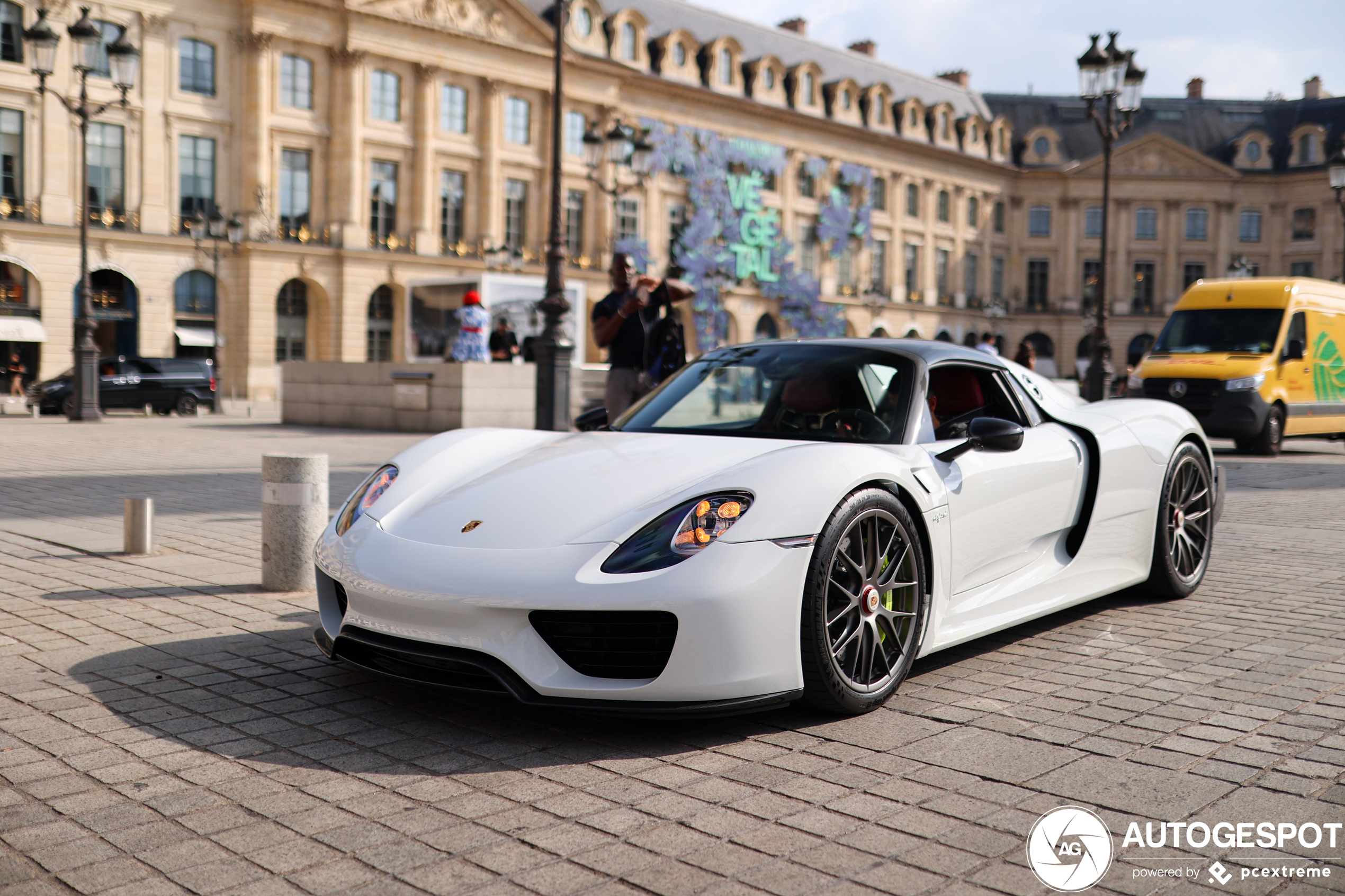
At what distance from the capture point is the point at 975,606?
446 centimetres

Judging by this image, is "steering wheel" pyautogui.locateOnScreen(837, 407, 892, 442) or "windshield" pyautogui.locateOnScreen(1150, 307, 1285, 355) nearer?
"steering wheel" pyautogui.locateOnScreen(837, 407, 892, 442)

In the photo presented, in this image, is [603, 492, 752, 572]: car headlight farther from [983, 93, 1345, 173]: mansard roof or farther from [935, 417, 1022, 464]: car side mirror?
[983, 93, 1345, 173]: mansard roof

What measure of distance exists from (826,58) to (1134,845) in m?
66.7

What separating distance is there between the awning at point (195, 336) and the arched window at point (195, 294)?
544 millimetres

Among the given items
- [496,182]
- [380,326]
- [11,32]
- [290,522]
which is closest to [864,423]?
[290,522]

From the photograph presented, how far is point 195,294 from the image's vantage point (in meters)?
42.8

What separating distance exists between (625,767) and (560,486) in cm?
106

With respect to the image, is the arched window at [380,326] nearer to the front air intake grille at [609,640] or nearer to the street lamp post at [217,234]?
the street lamp post at [217,234]

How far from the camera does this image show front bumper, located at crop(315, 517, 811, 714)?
3.43 m

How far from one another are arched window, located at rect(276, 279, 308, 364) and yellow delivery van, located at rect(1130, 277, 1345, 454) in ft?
111

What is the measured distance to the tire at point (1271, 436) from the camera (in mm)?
17125

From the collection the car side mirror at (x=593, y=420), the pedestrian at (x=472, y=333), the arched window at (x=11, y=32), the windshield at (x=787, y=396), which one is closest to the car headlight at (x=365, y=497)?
the windshield at (x=787, y=396)

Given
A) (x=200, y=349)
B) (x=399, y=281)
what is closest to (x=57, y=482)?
(x=200, y=349)

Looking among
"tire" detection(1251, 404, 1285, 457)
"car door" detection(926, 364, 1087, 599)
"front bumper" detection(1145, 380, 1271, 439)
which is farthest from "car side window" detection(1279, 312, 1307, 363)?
"car door" detection(926, 364, 1087, 599)
